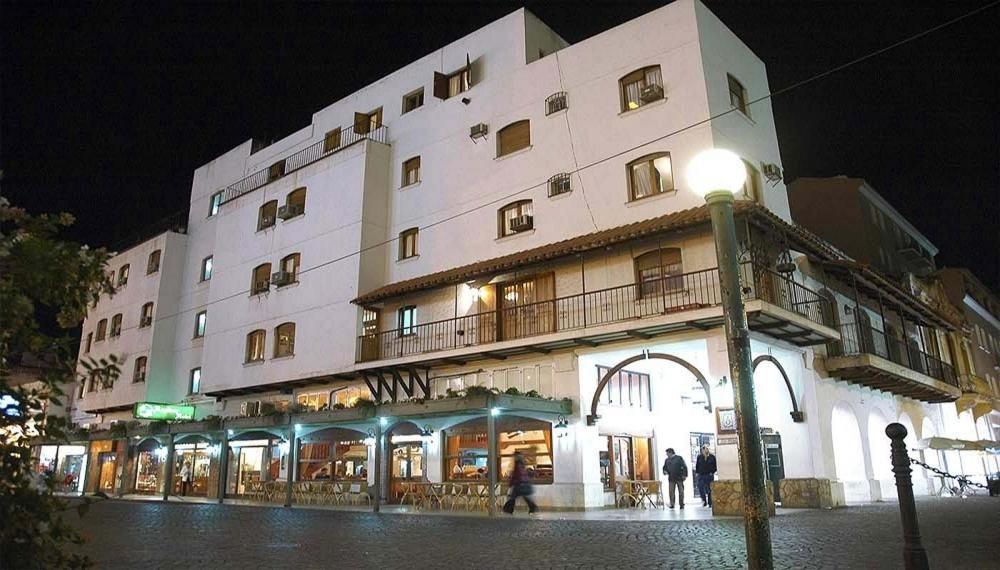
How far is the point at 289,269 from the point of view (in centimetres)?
2903

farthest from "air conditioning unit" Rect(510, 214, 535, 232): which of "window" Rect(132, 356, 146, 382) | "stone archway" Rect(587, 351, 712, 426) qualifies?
"window" Rect(132, 356, 146, 382)

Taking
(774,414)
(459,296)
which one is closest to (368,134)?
(459,296)

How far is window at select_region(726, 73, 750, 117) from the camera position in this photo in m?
21.2

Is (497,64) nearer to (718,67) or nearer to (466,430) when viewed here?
(718,67)

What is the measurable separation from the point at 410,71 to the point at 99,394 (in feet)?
81.6

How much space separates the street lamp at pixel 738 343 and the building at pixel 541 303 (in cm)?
1168

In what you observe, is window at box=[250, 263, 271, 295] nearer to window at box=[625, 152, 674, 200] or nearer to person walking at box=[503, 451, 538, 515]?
person walking at box=[503, 451, 538, 515]

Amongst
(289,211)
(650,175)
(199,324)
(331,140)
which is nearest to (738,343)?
(650,175)

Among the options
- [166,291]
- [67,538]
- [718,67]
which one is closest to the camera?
[67,538]

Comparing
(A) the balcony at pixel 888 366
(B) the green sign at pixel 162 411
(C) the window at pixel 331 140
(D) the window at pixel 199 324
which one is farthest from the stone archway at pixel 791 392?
(D) the window at pixel 199 324

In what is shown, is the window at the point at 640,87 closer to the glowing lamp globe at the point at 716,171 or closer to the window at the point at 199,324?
the glowing lamp globe at the point at 716,171

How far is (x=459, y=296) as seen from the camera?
2314cm

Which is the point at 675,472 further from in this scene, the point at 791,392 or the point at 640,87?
the point at 640,87

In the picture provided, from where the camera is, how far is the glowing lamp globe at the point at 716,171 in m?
5.36
